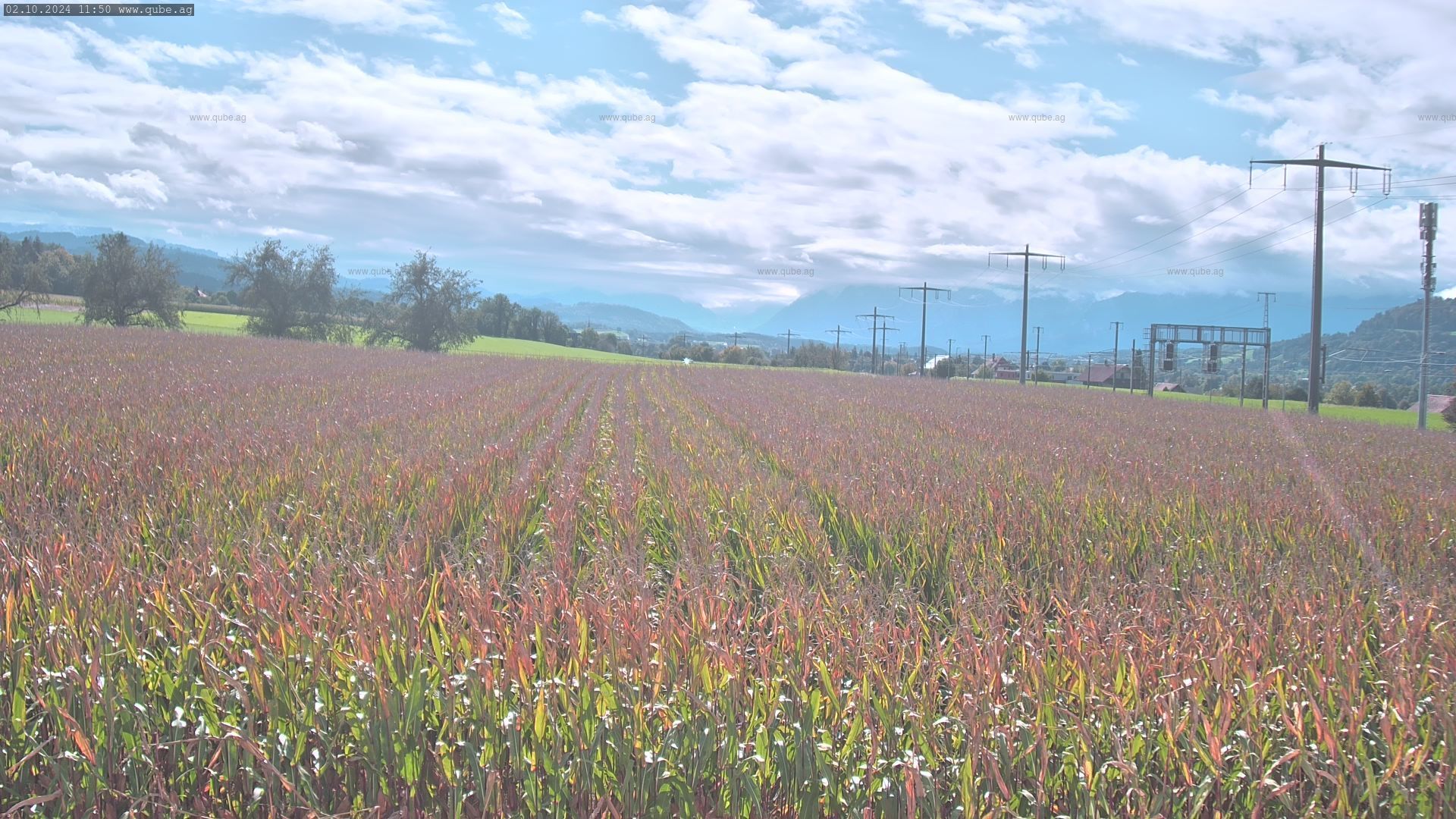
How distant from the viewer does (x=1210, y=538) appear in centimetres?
648

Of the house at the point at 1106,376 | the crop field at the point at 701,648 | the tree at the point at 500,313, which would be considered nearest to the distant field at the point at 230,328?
the tree at the point at 500,313

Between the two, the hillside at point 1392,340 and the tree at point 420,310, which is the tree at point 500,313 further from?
the hillside at point 1392,340

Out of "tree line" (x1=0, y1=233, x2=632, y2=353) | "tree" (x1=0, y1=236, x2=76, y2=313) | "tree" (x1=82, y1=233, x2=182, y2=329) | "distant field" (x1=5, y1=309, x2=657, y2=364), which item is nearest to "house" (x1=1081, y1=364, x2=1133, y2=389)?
"distant field" (x1=5, y1=309, x2=657, y2=364)

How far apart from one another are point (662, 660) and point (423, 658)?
0.84 m

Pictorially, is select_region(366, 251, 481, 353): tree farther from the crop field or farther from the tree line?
the crop field

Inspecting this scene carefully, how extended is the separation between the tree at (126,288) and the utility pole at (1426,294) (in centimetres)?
8166

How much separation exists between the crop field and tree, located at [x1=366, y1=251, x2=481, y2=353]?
8358 centimetres

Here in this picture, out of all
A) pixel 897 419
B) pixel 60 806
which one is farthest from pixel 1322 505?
pixel 897 419

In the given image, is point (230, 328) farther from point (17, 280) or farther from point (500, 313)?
point (500, 313)

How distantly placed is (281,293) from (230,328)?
10.1 m

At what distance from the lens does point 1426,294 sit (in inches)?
1219

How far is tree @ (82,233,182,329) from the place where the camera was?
7181cm

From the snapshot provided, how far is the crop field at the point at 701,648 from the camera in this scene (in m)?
2.62

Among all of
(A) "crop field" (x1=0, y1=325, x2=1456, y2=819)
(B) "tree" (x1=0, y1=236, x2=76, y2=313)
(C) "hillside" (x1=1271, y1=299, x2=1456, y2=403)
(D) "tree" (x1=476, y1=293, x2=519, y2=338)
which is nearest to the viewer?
(A) "crop field" (x1=0, y1=325, x2=1456, y2=819)
